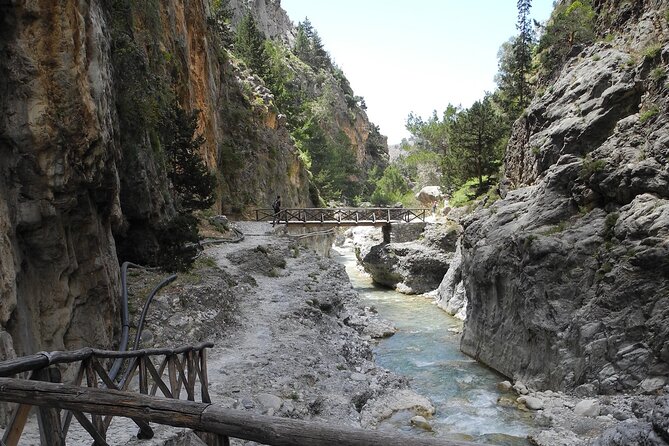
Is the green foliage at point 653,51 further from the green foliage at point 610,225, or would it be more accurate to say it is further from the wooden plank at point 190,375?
the wooden plank at point 190,375

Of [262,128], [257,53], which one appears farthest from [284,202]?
[257,53]

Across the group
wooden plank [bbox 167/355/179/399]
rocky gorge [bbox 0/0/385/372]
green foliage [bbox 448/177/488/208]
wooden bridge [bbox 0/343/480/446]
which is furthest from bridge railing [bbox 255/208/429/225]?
wooden bridge [bbox 0/343/480/446]

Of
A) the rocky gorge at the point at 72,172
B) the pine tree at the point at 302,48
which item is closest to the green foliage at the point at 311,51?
the pine tree at the point at 302,48

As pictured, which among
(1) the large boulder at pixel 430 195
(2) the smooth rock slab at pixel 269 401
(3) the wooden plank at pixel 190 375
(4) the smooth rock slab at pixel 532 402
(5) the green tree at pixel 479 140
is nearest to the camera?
(3) the wooden plank at pixel 190 375

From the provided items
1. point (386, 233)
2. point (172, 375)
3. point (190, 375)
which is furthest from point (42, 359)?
point (386, 233)

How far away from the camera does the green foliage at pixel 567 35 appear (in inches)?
981

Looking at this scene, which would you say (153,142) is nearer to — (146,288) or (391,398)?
(146,288)

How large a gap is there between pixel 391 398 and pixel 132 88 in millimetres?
12329

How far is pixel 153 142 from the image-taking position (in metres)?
17.2

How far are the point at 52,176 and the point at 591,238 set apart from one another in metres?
16.3

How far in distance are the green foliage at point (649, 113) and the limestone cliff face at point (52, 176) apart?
17.3 metres

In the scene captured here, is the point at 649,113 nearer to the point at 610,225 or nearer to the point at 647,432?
the point at 610,225

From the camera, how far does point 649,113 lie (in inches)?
639

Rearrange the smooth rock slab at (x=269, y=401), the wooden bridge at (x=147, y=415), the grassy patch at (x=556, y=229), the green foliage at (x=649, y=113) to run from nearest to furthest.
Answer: the wooden bridge at (x=147, y=415) < the smooth rock slab at (x=269, y=401) < the green foliage at (x=649, y=113) < the grassy patch at (x=556, y=229)
